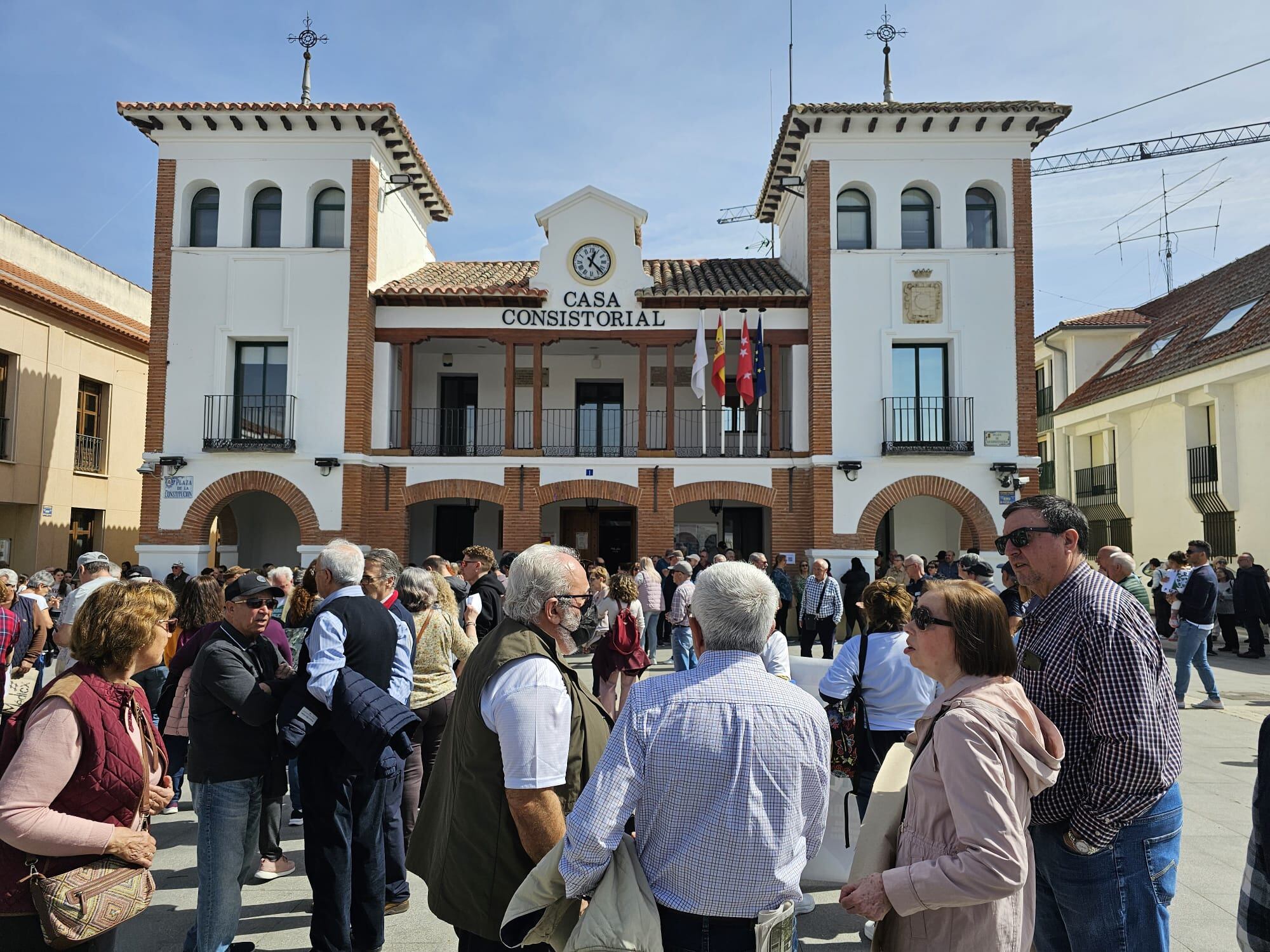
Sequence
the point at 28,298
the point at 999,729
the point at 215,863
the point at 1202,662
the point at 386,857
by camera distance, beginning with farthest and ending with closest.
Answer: the point at 28,298 → the point at 1202,662 → the point at 386,857 → the point at 215,863 → the point at 999,729

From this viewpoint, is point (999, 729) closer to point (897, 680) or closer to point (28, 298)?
point (897, 680)

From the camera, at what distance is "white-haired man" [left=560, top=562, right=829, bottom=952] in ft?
7.75

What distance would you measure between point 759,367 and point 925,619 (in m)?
15.1

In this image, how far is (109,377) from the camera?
22969 mm

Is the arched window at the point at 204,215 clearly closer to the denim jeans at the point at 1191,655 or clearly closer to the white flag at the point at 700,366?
the white flag at the point at 700,366

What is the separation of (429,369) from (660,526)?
265 inches

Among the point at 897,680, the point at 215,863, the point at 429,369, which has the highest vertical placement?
the point at 429,369

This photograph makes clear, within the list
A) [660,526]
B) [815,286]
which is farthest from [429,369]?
[815,286]

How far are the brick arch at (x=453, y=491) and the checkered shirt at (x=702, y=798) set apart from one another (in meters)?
15.6

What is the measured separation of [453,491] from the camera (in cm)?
1775

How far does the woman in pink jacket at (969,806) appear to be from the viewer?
2264mm

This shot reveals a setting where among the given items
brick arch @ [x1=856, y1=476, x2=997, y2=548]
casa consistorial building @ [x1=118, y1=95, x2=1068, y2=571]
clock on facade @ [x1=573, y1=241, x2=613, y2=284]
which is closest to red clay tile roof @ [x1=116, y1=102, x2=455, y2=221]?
casa consistorial building @ [x1=118, y1=95, x2=1068, y2=571]

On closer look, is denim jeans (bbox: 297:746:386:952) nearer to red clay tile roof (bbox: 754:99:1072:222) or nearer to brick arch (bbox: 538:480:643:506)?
brick arch (bbox: 538:480:643:506)

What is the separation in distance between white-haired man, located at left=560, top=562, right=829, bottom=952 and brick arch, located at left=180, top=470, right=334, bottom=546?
15950 mm
